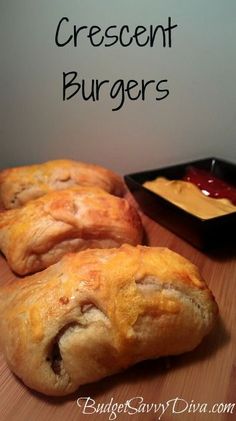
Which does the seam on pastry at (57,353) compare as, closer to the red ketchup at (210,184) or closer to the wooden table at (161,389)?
the wooden table at (161,389)

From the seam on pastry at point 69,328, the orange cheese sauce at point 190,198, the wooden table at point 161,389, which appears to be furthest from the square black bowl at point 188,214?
the seam on pastry at point 69,328

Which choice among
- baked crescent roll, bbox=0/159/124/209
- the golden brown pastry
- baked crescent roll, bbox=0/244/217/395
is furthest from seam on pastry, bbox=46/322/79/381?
baked crescent roll, bbox=0/159/124/209

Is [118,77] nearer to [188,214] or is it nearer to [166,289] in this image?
[188,214]

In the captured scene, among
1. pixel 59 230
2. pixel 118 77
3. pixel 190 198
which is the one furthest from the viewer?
pixel 118 77

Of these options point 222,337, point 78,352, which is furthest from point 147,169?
point 78,352

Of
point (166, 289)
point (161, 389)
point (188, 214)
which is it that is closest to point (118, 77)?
point (188, 214)
